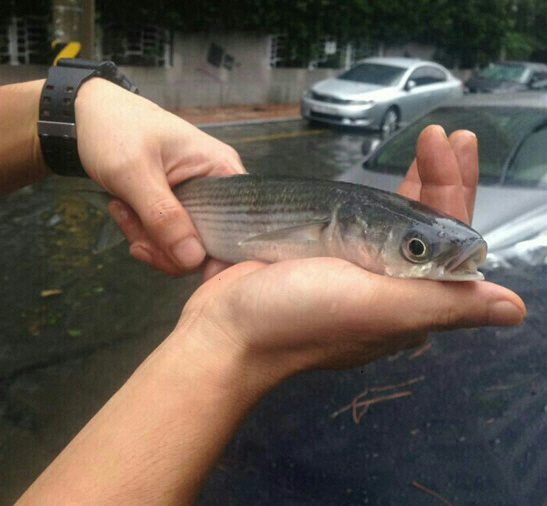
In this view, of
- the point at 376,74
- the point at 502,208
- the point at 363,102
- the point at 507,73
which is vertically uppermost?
the point at 502,208

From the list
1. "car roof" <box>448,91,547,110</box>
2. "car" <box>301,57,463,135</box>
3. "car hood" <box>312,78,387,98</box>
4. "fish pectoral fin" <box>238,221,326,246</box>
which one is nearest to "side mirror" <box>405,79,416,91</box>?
"car" <box>301,57,463,135</box>

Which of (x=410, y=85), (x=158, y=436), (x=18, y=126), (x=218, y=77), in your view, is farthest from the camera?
(x=218, y=77)

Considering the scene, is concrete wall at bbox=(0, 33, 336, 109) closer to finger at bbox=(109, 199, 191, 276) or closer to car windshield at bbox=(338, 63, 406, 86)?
car windshield at bbox=(338, 63, 406, 86)

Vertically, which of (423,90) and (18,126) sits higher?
(18,126)

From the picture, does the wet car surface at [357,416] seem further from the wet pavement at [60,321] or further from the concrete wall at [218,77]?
the concrete wall at [218,77]

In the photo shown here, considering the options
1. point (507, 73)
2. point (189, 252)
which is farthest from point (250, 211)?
point (507, 73)

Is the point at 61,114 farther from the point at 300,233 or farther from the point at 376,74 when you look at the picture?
the point at 376,74
